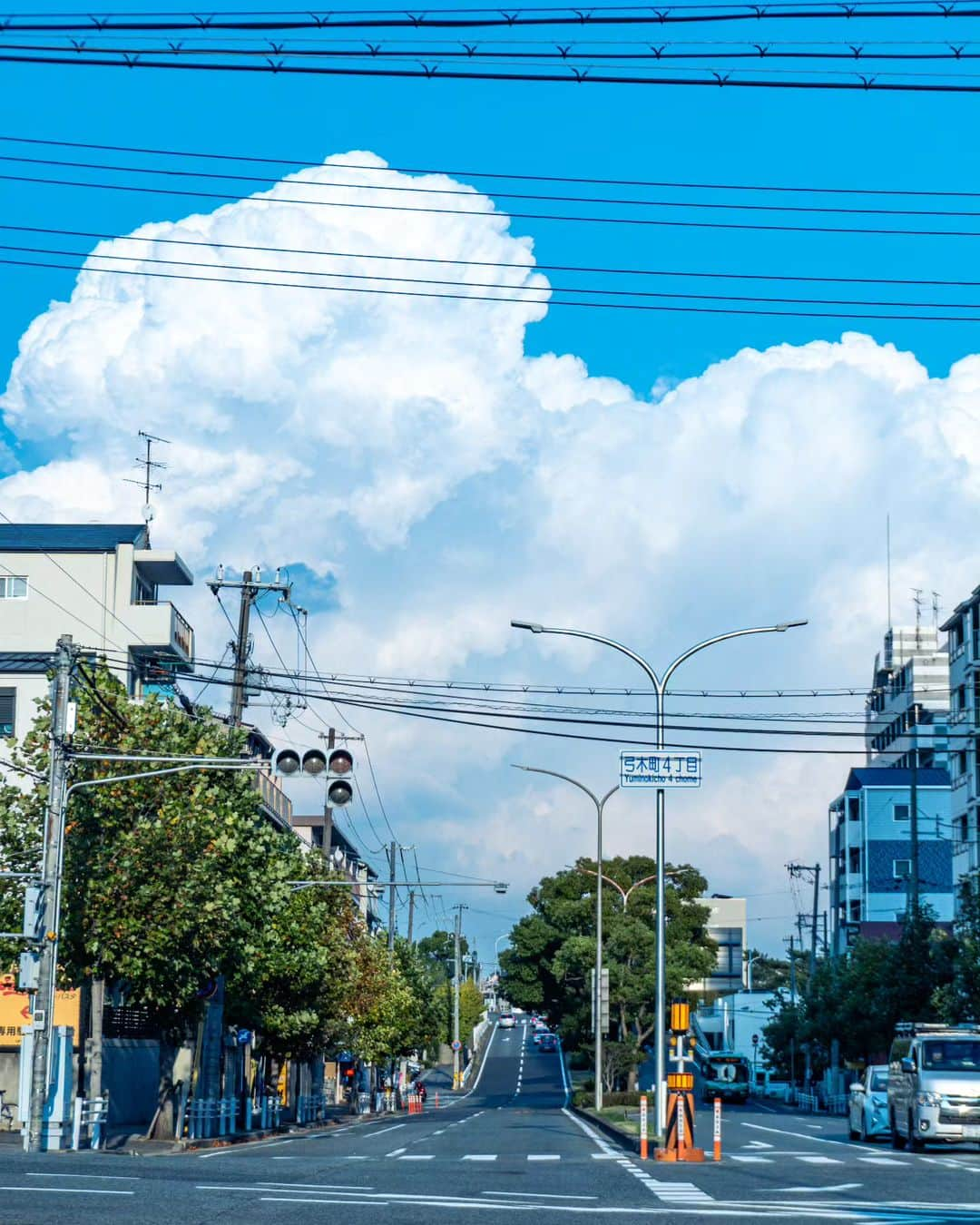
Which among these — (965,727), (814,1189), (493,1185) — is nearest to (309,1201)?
(493,1185)

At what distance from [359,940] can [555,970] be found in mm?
11760

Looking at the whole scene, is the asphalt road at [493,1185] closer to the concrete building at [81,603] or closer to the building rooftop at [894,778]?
the concrete building at [81,603]

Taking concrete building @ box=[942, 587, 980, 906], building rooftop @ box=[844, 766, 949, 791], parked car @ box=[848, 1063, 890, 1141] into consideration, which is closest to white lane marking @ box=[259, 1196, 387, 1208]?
parked car @ box=[848, 1063, 890, 1141]

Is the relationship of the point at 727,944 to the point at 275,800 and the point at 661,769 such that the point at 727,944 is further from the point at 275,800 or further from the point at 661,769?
the point at 661,769

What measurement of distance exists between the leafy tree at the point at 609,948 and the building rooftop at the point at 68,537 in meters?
29.3

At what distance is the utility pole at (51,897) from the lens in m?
30.7

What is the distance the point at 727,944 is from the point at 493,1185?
133105 mm

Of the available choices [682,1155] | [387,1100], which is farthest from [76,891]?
[387,1100]

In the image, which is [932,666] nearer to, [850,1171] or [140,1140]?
[140,1140]

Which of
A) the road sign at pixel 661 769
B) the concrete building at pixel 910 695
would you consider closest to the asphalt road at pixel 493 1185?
the road sign at pixel 661 769

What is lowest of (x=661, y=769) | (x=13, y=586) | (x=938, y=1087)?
(x=938, y=1087)

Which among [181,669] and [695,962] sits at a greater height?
[181,669]

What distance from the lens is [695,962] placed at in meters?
82.2

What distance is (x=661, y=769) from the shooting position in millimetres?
31250
